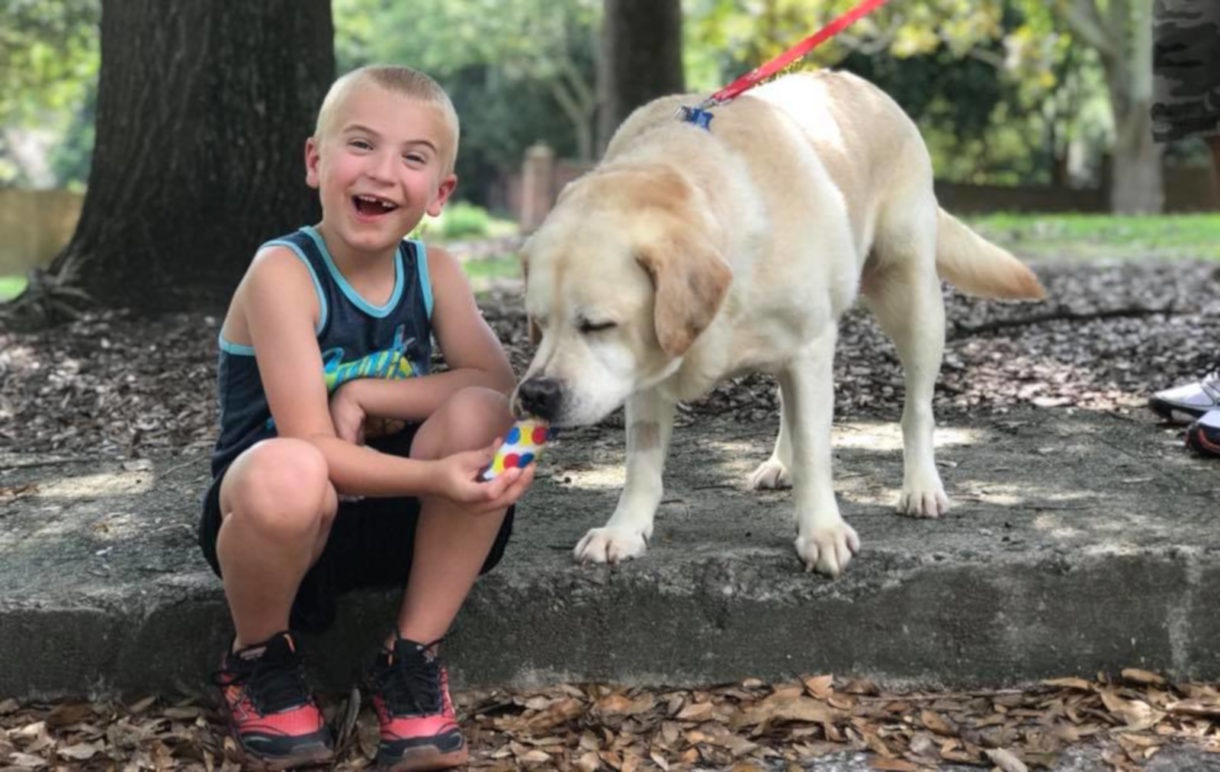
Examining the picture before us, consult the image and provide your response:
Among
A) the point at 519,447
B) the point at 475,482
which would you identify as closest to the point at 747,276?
the point at 519,447

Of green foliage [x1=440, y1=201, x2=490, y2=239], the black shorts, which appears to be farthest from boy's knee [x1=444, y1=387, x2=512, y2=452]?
green foliage [x1=440, y1=201, x2=490, y2=239]

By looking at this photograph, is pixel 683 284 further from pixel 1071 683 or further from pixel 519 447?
pixel 1071 683

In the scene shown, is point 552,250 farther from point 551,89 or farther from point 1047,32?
point 551,89

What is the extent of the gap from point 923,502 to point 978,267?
842mm

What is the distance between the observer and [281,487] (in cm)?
246

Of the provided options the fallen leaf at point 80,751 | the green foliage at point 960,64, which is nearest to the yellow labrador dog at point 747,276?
the fallen leaf at point 80,751

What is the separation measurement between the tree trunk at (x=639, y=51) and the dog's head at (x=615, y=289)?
6953 mm

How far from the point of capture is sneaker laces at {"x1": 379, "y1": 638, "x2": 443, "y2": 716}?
2668 millimetres

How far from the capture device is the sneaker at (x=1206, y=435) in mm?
3668

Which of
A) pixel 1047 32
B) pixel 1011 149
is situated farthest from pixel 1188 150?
pixel 1047 32

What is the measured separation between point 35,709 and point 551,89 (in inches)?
1369

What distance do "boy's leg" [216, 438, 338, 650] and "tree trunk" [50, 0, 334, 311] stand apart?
141 inches

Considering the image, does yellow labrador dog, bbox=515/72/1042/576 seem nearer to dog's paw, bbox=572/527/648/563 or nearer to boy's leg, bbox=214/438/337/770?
dog's paw, bbox=572/527/648/563

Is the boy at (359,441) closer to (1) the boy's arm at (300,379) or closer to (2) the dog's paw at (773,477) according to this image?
(1) the boy's arm at (300,379)
